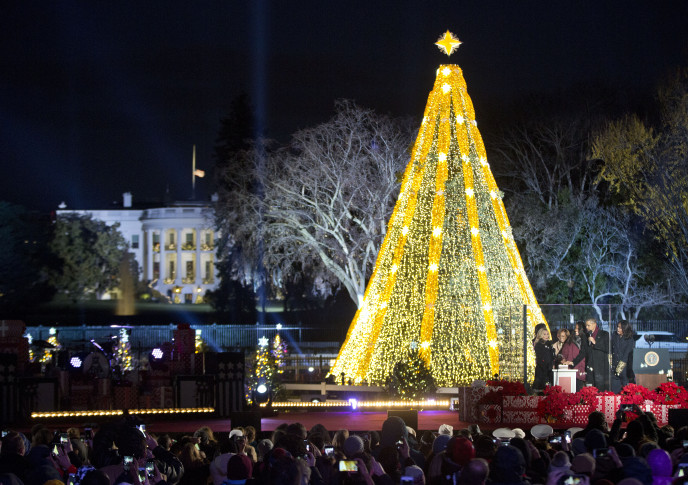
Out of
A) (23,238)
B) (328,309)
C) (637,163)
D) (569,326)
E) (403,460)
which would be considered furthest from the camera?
(23,238)

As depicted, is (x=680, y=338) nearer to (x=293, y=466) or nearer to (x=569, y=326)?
(x=569, y=326)

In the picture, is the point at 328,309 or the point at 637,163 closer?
the point at 637,163

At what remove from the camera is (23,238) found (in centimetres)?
7488

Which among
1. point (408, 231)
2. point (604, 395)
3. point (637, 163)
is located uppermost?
point (637, 163)

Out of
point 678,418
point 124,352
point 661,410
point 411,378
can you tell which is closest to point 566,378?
point 661,410

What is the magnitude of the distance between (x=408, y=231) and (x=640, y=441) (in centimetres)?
1290

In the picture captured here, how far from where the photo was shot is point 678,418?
13.8 metres

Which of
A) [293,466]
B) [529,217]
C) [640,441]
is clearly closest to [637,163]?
[529,217]

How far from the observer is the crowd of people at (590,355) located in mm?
18797

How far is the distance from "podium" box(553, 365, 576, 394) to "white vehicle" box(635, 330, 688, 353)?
2.28 metres

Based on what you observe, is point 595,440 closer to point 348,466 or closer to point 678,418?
point 348,466

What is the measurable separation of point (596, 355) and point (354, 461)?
1224 cm

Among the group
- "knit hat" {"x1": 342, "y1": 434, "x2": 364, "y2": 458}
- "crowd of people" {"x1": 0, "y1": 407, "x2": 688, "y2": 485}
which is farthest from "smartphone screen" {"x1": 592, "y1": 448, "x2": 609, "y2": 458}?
"knit hat" {"x1": 342, "y1": 434, "x2": 364, "y2": 458}

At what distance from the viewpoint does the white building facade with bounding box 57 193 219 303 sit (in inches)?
4141
